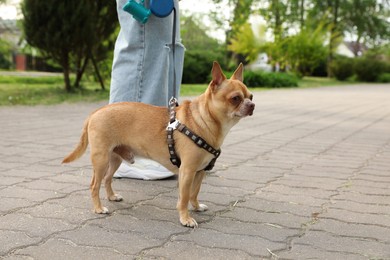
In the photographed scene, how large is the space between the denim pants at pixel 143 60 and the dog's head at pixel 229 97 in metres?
1.22

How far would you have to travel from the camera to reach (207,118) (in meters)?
3.39

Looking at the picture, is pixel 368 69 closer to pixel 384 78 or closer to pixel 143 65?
pixel 384 78

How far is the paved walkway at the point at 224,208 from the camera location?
2857mm


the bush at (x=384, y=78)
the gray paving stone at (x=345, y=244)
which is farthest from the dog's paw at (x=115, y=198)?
the bush at (x=384, y=78)

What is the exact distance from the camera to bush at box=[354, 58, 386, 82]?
42.7m

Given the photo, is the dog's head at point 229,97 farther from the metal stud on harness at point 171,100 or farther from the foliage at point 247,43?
the foliage at point 247,43

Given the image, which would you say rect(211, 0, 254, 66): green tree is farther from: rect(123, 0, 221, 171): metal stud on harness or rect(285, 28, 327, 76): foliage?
rect(123, 0, 221, 171): metal stud on harness

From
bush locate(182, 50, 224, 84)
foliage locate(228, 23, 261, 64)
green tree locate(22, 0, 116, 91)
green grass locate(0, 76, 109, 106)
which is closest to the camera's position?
green grass locate(0, 76, 109, 106)

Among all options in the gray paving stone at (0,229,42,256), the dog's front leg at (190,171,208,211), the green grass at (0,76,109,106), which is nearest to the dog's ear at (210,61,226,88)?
the dog's front leg at (190,171,208,211)

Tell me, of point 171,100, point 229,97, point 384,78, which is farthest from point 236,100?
point 384,78

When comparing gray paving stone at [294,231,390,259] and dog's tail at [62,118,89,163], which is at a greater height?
dog's tail at [62,118,89,163]

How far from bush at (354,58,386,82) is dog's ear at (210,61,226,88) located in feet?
137

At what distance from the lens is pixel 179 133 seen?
3.42 meters

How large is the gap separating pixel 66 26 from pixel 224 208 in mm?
10537
